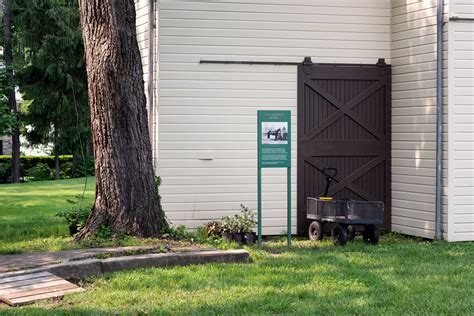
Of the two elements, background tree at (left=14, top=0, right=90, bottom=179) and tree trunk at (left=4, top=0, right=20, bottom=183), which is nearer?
tree trunk at (left=4, top=0, right=20, bottom=183)

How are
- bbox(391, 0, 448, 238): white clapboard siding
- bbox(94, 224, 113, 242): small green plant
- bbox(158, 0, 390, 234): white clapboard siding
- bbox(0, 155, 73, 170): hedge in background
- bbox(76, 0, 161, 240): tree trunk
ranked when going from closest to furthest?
bbox(94, 224, 113, 242): small green plant → bbox(76, 0, 161, 240): tree trunk → bbox(391, 0, 448, 238): white clapboard siding → bbox(158, 0, 390, 234): white clapboard siding → bbox(0, 155, 73, 170): hedge in background

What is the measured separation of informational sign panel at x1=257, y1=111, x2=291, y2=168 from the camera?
10945 millimetres

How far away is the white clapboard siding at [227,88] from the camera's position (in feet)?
40.9

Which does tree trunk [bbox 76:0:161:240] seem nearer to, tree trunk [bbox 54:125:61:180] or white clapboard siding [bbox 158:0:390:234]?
white clapboard siding [bbox 158:0:390:234]

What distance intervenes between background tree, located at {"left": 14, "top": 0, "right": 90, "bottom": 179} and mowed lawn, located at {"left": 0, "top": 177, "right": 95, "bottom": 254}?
4473 millimetres

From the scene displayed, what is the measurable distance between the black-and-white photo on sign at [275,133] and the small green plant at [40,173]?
23361 millimetres

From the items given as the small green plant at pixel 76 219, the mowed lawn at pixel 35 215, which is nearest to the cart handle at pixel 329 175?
the small green plant at pixel 76 219

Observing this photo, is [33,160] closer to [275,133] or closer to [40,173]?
[40,173]

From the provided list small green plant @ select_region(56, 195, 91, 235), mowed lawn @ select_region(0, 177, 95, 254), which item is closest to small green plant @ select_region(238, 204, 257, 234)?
small green plant @ select_region(56, 195, 91, 235)

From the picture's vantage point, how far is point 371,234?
1187 centimetres

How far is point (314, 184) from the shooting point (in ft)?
42.9

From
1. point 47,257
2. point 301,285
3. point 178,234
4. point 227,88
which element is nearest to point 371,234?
point 178,234

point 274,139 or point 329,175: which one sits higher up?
point 274,139

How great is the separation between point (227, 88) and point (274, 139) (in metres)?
1.97
